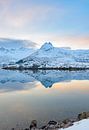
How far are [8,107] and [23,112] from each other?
4.63 meters

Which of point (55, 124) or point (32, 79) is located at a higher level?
point (55, 124)

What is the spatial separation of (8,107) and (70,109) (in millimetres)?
8202

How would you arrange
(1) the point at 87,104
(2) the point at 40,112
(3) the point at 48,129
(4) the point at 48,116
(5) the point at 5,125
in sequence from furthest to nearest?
(1) the point at 87,104 → (2) the point at 40,112 → (4) the point at 48,116 → (5) the point at 5,125 → (3) the point at 48,129

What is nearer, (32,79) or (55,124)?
(55,124)

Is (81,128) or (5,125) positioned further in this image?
(5,125)

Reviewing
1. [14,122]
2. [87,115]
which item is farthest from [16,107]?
[87,115]

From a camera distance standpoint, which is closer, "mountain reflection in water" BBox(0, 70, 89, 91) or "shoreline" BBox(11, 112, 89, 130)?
"shoreline" BBox(11, 112, 89, 130)

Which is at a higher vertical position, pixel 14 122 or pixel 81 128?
pixel 81 128

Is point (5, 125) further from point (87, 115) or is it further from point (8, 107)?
point (8, 107)

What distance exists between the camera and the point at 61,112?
34.8 m

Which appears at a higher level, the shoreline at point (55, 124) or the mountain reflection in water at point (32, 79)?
the shoreline at point (55, 124)

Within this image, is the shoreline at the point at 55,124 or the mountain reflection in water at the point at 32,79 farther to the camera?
the mountain reflection in water at the point at 32,79

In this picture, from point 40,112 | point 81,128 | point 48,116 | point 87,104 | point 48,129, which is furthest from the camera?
point 87,104

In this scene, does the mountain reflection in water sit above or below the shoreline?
below
